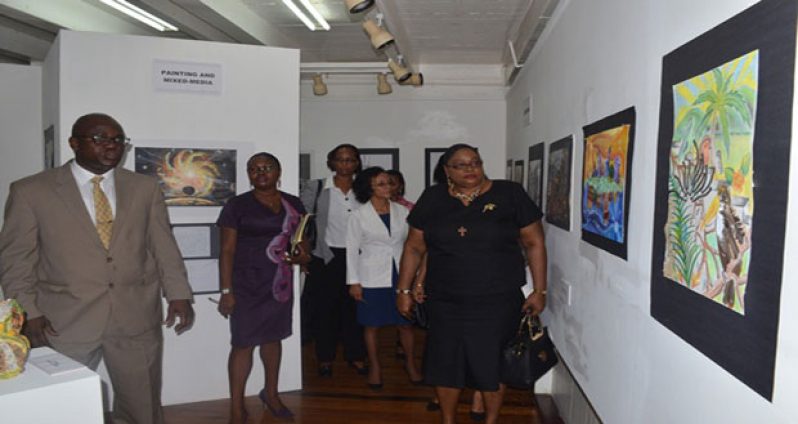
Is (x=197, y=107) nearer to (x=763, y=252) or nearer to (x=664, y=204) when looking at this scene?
(x=664, y=204)

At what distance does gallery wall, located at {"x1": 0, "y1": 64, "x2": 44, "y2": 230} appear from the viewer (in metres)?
4.52

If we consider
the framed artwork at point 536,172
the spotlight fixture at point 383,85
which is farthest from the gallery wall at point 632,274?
the spotlight fixture at point 383,85

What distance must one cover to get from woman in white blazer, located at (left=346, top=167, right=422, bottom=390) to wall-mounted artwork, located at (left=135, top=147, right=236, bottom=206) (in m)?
0.92

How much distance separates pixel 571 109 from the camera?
Answer: 3.16 m

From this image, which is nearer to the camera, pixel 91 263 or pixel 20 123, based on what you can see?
pixel 91 263

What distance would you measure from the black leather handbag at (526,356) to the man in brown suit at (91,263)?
5.88ft

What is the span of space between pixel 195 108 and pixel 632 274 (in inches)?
119

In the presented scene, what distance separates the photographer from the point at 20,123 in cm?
457

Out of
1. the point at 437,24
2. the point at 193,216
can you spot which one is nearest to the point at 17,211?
the point at 193,216

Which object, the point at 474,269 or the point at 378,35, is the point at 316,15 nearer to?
the point at 378,35

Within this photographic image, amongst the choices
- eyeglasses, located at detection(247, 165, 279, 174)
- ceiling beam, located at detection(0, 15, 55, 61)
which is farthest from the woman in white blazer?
ceiling beam, located at detection(0, 15, 55, 61)

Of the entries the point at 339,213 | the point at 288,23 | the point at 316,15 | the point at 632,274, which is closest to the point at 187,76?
the point at 339,213

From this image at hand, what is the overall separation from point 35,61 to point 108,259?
4382 mm

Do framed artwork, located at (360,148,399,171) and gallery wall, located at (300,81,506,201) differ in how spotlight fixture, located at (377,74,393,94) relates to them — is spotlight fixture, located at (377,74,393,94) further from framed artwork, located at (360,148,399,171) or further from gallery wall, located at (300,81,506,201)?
framed artwork, located at (360,148,399,171)
